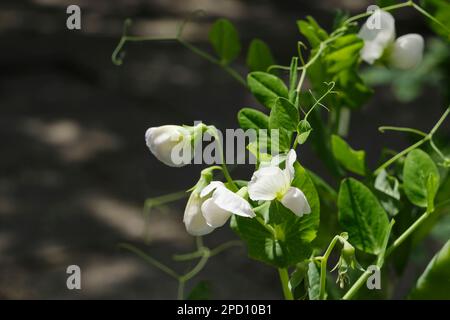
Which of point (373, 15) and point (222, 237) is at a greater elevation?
point (222, 237)

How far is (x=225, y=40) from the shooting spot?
595 mm

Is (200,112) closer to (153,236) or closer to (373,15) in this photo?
(153,236)

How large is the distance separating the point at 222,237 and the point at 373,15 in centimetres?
107

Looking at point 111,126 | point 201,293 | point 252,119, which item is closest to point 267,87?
point 252,119

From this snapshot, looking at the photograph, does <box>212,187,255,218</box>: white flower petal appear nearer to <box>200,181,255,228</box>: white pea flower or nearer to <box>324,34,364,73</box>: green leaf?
<box>200,181,255,228</box>: white pea flower

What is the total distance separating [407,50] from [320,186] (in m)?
0.10

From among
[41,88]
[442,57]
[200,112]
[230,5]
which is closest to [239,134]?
[442,57]

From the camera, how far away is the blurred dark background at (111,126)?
4.75 ft

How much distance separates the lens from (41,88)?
2.09 metres

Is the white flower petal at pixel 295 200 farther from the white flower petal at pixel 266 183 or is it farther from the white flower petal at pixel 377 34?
the white flower petal at pixel 377 34

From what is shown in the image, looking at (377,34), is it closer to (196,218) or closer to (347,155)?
(347,155)

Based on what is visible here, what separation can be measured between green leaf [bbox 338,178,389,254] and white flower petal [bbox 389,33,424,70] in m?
0.11

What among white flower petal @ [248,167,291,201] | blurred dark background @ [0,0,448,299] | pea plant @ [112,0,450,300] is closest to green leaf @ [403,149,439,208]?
pea plant @ [112,0,450,300]

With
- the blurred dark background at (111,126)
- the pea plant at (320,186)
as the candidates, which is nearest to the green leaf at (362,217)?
the pea plant at (320,186)
